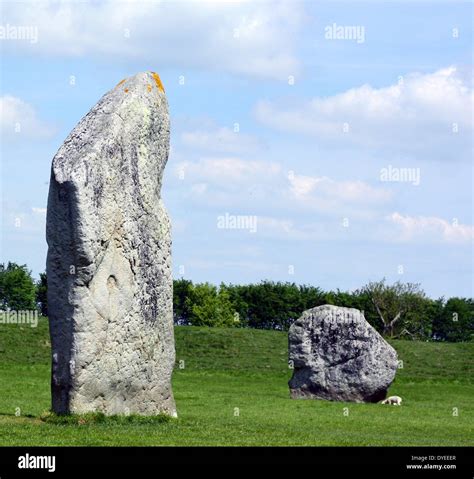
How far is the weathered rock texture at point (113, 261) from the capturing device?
20391 millimetres

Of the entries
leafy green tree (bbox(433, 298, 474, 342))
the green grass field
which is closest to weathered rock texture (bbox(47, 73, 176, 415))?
the green grass field

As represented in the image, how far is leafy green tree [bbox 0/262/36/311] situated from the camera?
8681 cm

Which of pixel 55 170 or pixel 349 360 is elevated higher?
pixel 55 170

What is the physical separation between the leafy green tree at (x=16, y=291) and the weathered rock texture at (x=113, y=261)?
217 feet

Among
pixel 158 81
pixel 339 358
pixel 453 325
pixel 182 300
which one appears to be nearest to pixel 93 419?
pixel 158 81

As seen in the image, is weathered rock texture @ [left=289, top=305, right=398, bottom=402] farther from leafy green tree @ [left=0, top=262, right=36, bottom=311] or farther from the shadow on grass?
leafy green tree @ [left=0, top=262, right=36, bottom=311]

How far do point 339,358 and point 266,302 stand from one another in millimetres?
58377

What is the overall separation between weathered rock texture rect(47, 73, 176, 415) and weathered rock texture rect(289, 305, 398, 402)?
947 centimetres

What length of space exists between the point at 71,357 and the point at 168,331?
9.20 ft

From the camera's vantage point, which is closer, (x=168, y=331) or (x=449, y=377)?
(x=168, y=331)

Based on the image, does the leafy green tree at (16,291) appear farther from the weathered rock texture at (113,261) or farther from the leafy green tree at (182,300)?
the weathered rock texture at (113,261)
